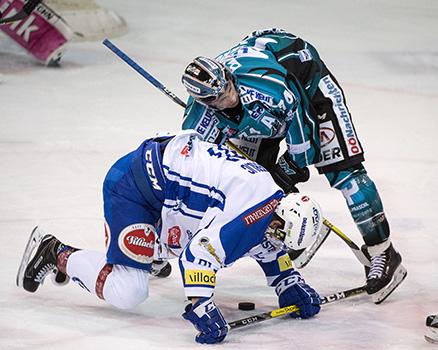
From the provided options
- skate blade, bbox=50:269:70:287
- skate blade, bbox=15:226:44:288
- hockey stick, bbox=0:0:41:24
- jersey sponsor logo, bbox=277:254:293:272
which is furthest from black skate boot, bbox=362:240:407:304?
hockey stick, bbox=0:0:41:24

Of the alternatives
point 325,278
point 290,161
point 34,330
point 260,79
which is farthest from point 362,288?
point 34,330

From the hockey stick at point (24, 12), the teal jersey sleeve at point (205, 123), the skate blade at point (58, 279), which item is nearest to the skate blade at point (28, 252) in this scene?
the skate blade at point (58, 279)

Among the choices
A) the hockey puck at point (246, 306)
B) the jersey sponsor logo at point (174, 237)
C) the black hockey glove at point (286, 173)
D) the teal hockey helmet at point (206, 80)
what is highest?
the teal hockey helmet at point (206, 80)

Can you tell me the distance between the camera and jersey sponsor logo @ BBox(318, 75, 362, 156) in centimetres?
484

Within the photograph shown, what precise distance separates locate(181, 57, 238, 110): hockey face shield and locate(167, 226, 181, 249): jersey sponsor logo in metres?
0.48

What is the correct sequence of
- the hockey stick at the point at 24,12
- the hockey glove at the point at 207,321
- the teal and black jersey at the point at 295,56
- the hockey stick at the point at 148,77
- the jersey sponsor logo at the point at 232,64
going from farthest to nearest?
1. the hockey stick at the point at 24,12
2. the hockey stick at the point at 148,77
3. the teal and black jersey at the point at 295,56
4. the jersey sponsor logo at the point at 232,64
5. the hockey glove at the point at 207,321

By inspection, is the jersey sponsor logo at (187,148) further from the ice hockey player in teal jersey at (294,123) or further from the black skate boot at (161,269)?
the black skate boot at (161,269)

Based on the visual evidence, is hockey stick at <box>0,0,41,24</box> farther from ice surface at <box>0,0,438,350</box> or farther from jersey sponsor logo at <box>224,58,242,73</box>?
jersey sponsor logo at <box>224,58,242,73</box>

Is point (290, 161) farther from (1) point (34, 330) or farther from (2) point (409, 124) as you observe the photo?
(2) point (409, 124)

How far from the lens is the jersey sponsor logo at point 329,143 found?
A: 4.83 meters

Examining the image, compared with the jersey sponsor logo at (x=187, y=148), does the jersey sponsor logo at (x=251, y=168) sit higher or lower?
lower

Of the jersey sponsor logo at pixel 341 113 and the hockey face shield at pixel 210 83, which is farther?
the jersey sponsor logo at pixel 341 113

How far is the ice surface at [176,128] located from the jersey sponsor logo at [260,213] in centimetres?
41

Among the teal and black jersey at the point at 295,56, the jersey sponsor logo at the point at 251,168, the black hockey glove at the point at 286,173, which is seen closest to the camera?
the jersey sponsor logo at the point at 251,168
